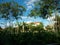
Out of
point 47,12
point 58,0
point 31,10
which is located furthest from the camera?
point 31,10

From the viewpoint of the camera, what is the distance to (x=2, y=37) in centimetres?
962

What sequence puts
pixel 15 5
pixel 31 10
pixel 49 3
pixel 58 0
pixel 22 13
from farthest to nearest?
pixel 22 13 < pixel 15 5 < pixel 31 10 < pixel 49 3 < pixel 58 0

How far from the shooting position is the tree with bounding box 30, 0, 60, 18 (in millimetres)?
22859

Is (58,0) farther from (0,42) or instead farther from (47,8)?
Answer: (0,42)

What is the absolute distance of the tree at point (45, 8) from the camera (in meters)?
22.9

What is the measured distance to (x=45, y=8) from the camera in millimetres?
24859

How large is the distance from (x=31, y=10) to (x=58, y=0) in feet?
26.4

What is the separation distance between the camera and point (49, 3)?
23.1m

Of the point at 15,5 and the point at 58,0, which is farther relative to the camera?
the point at 15,5

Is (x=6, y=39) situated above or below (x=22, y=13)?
below

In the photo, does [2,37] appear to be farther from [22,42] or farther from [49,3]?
[49,3]

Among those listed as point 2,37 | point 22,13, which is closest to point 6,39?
point 2,37

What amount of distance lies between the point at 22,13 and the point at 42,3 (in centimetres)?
1069

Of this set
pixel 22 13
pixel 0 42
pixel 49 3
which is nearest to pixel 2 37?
pixel 0 42
